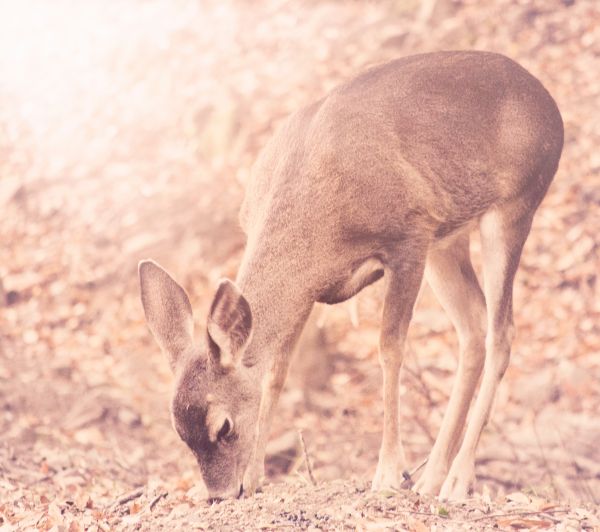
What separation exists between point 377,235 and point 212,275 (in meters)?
6.28

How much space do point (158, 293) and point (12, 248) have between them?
8495 mm

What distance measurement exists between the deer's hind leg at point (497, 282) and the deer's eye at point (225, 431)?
159 centimetres

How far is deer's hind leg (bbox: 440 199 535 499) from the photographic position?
5.60m

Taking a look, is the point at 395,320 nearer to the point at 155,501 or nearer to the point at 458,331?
the point at 458,331

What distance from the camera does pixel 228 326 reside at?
447 centimetres

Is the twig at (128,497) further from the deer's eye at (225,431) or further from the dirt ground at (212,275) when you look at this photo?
the deer's eye at (225,431)

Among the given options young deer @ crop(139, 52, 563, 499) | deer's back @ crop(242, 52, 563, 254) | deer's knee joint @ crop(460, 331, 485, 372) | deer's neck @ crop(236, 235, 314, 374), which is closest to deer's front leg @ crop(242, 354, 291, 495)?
A: young deer @ crop(139, 52, 563, 499)

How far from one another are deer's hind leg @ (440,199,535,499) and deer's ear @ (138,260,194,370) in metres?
A: 1.86

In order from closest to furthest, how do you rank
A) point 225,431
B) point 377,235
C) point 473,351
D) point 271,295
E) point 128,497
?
1. point 225,431
2. point 271,295
3. point 377,235
4. point 128,497
5. point 473,351

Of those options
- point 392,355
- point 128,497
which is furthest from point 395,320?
point 128,497

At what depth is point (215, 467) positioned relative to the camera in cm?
461

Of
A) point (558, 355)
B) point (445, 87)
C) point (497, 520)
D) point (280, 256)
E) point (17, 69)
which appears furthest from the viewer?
point (17, 69)

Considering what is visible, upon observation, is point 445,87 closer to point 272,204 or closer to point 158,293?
point 272,204

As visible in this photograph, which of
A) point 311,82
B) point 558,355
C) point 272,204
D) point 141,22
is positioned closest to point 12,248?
point 311,82
